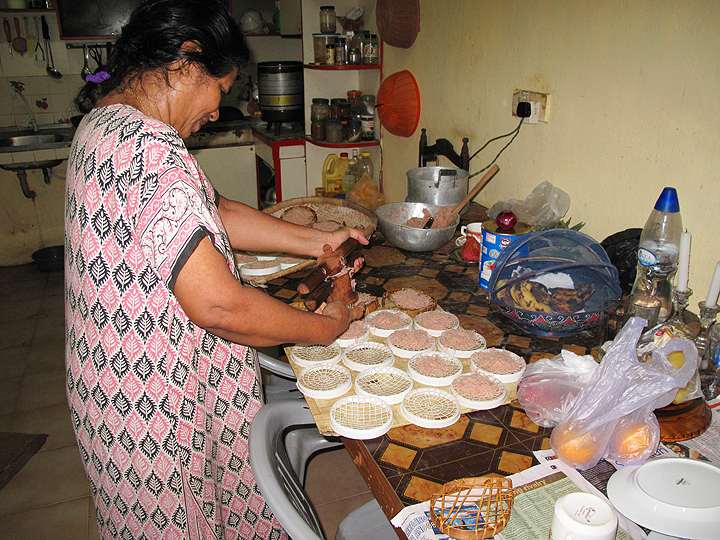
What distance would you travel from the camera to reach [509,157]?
7.57 feet

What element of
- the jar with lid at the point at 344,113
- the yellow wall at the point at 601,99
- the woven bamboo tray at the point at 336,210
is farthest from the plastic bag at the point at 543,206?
the jar with lid at the point at 344,113

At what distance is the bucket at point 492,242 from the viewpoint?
1.59m

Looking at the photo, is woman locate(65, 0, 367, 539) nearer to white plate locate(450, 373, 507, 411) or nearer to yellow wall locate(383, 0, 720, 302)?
white plate locate(450, 373, 507, 411)

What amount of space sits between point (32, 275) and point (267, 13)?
312cm

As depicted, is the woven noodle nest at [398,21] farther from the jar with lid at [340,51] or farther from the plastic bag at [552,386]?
the plastic bag at [552,386]

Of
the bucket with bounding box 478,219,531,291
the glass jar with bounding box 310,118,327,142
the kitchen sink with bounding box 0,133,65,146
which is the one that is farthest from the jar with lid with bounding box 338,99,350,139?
the kitchen sink with bounding box 0,133,65,146

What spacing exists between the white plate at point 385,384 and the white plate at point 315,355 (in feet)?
0.33

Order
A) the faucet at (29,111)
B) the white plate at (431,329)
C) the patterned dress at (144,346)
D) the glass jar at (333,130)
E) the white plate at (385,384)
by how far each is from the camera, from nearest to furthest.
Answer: the patterned dress at (144,346) → the white plate at (385,384) → the white plate at (431,329) → the glass jar at (333,130) → the faucet at (29,111)

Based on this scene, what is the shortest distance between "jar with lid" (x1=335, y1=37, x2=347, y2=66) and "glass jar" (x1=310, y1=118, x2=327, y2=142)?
40cm

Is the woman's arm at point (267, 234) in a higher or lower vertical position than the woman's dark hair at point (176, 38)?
→ lower

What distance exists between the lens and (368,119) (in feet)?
11.8

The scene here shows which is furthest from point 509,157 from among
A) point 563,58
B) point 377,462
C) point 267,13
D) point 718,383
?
point 267,13

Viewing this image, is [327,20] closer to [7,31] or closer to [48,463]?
[7,31]

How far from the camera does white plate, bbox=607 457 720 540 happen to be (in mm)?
783
